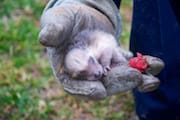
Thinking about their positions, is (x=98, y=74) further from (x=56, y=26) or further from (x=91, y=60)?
(x=56, y=26)

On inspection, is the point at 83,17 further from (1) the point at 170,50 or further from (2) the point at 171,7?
(1) the point at 170,50

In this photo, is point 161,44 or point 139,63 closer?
point 139,63

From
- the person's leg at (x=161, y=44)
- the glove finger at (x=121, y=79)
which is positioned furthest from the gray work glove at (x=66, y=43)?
the person's leg at (x=161, y=44)

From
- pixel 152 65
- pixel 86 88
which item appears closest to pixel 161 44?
pixel 152 65

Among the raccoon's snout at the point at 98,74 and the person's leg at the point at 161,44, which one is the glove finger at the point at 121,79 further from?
the person's leg at the point at 161,44

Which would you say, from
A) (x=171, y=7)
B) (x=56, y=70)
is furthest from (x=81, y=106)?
(x=56, y=70)

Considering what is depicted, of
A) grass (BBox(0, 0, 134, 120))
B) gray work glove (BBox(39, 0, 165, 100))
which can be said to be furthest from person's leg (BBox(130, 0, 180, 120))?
gray work glove (BBox(39, 0, 165, 100))
